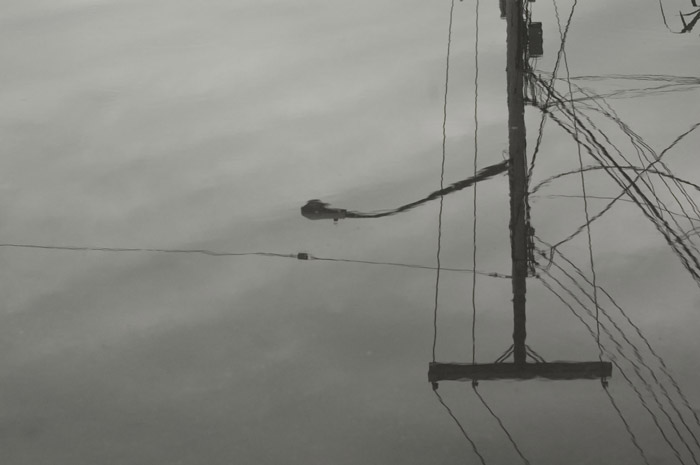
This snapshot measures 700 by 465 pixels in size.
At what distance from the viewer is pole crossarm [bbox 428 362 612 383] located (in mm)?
6453

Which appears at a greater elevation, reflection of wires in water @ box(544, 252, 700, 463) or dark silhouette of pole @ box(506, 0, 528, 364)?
dark silhouette of pole @ box(506, 0, 528, 364)

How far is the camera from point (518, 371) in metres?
6.54

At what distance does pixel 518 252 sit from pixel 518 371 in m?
1.49

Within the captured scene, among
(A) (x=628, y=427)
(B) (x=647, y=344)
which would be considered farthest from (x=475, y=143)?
(A) (x=628, y=427)

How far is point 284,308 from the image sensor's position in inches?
293

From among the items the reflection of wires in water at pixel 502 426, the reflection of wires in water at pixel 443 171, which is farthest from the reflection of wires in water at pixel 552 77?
the reflection of wires in water at pixel 502 426

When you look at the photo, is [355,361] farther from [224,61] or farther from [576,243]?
[224,61]

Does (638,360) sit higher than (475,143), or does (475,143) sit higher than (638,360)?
(475,143)

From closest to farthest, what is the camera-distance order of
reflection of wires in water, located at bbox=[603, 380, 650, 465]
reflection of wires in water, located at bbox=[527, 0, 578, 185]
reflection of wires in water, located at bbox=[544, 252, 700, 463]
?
reflection of wires in water, located at bbox=[603, 380, 650, 465] < reflection of wires in water, located at bbox=[544, 252, 700, 463] < reflection of wires in water, located at bbox=[527, 0, 578, 185]

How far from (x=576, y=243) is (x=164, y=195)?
3.35 meters

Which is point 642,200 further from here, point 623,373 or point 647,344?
point 623,373

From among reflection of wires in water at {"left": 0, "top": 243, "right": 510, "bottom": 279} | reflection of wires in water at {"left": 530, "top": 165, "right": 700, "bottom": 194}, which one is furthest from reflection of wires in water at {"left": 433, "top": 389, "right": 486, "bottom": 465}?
reflection of wires in water at {"left": 530, "top": 165, "right": 700, "bottom": 194}

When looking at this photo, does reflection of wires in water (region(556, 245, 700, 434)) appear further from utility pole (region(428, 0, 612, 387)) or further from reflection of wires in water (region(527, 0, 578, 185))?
reflection of wires in water (region(527, 0, 578, 185))

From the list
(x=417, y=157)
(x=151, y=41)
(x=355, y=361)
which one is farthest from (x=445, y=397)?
(x=151, y=41)
